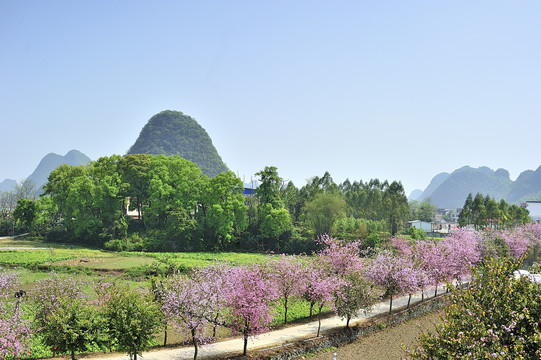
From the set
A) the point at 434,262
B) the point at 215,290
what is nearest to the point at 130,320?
the point at 215,290

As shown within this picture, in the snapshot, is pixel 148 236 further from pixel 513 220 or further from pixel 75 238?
pixel 513 220

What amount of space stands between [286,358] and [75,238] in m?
50.3

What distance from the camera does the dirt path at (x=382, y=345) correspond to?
2147 centimetres

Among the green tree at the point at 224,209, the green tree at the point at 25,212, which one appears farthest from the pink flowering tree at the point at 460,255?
the green tree at the point at 25,212

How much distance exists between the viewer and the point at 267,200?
2424 inches

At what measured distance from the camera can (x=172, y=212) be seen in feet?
188

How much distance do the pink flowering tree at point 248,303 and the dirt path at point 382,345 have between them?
3330 millimetres

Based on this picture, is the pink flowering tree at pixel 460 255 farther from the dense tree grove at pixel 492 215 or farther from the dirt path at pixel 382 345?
the dense tree grove at pixel 492 215

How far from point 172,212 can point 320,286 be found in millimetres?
37247

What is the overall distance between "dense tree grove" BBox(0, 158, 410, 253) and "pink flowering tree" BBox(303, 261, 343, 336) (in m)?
31.9

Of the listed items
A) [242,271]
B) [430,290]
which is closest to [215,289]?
[242,271]

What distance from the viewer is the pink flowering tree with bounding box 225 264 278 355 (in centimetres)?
2038

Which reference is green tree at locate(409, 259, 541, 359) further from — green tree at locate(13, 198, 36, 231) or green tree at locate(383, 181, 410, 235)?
green tree at locate(13, 198, 36, 231)

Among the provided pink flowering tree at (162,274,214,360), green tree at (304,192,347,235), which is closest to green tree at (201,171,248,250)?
green tree at (304,192,347,235)
